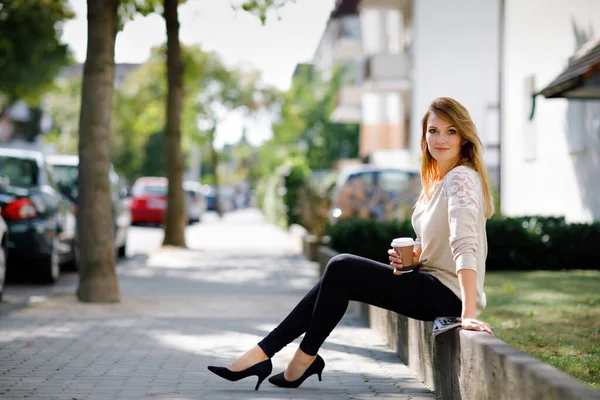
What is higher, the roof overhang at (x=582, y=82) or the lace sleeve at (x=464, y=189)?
the roof overhang at (x=582, y=82)

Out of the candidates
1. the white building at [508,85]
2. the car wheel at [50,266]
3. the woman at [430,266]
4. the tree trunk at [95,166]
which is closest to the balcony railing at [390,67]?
the white building at [508,85]

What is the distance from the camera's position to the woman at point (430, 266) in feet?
17.5

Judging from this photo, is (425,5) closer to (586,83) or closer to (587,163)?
(587,163)

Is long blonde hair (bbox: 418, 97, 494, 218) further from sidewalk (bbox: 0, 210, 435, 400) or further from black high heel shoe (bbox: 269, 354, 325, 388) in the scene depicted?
sidewalk (bbox: 0, 210, 435, 400)

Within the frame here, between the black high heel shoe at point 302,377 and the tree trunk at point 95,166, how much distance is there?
5.46 m

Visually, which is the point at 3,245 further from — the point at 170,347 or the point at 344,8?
the point at 344,8

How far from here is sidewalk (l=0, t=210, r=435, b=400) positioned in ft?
19.9

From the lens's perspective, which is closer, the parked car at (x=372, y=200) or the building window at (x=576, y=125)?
the parked car at (x=372, y=200)

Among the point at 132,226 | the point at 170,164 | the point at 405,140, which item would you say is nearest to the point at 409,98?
the point at 405,140

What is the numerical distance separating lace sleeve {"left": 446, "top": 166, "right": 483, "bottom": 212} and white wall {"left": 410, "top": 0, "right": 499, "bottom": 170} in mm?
30185

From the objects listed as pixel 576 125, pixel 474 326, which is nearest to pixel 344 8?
pixel 576 125

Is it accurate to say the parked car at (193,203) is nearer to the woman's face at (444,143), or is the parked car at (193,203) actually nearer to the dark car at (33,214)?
the dark car at (33,214)

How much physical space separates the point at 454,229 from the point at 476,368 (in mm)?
767

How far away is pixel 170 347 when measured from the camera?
7.95 m
